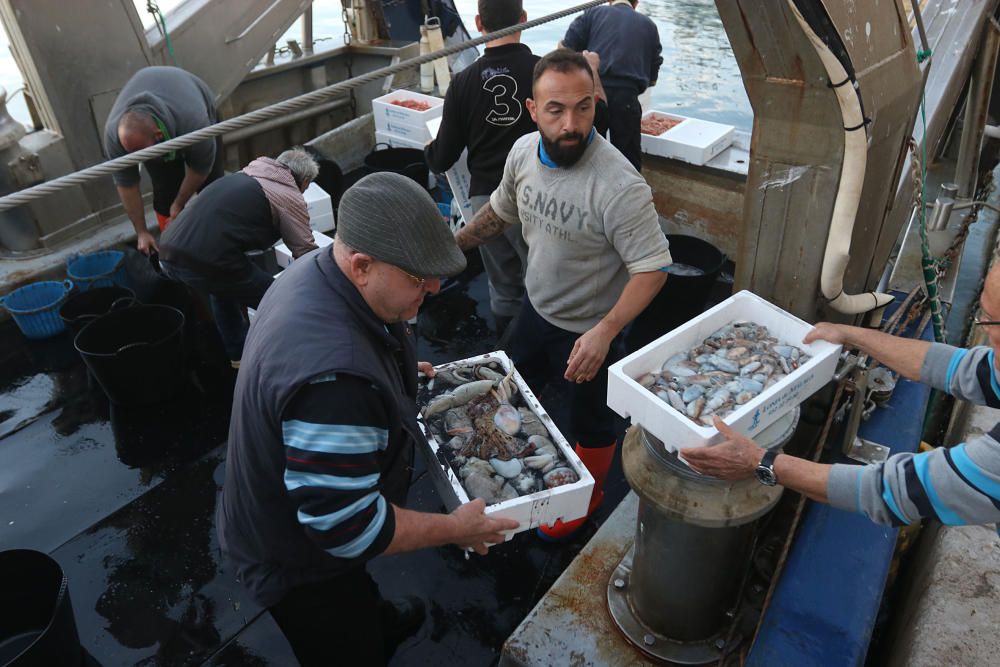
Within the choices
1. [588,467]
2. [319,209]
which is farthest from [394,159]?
[588,467]

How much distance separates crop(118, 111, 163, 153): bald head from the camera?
4.04 m

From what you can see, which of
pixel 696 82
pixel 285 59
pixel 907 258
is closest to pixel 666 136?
pixel 907 258

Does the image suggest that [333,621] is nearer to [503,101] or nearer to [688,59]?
[503,101]

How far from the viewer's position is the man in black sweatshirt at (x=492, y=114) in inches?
158

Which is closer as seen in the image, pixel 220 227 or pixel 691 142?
pixel 220 227

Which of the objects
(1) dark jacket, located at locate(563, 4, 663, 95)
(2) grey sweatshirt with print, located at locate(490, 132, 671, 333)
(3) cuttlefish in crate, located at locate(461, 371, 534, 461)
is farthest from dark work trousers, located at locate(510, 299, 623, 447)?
(1) dark jacket, located at locate(563, 4, 663, 95)

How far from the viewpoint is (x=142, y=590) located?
10.5ft

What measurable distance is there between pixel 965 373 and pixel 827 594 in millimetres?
934

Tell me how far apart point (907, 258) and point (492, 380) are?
176 inches

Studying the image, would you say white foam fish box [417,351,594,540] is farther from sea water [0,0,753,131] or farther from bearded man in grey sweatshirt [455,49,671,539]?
sea water [0,0,753,131]

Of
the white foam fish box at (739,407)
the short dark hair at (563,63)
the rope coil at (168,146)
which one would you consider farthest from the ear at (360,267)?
the short dark hair at (563,63)

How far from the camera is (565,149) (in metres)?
2.76

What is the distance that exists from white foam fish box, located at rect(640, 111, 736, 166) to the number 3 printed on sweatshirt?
195 centimetres

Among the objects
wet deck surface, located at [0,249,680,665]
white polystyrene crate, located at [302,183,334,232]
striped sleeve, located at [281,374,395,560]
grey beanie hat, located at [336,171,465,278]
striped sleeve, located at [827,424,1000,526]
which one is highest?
grey beanie hat, located at [336,171,465,278]
